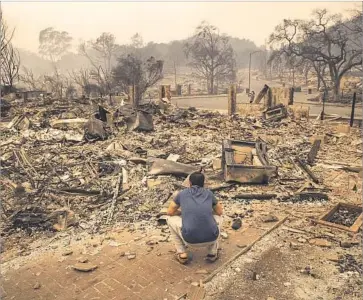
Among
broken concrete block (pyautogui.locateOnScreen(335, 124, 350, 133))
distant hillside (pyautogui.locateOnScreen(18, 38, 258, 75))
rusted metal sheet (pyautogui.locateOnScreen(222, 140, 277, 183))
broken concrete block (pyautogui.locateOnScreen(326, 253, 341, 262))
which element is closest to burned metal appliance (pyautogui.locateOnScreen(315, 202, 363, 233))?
broken concrete block (pyautogui.locateOnScreen(326, 253, 341, 262))

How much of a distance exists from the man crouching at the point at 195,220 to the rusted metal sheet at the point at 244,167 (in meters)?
2.85

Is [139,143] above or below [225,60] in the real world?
below

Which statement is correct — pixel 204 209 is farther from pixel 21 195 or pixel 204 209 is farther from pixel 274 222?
pixel 21 195

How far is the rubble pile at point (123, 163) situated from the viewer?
615 cm

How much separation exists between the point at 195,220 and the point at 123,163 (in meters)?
4.58

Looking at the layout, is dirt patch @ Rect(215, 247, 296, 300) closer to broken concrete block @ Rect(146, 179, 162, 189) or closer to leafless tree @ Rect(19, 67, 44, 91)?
broken concrete block @ Rect(146, 179, 162, 189)

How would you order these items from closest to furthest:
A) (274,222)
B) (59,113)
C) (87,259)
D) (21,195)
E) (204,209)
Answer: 1. (204,209)
2. (87,259)
3. (274,222)
4. (21,195)
5. (59,113)

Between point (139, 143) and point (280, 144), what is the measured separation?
4.33m

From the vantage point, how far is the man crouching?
4.07 meters

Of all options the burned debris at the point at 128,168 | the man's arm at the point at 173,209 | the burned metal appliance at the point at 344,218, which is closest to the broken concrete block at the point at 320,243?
the burned metal appliance at the point at 344,218

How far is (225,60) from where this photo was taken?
48.1 meters

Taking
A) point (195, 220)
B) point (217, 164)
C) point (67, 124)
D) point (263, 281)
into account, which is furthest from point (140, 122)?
point (263, 281)

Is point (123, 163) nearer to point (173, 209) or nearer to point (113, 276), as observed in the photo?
point (173, 209)

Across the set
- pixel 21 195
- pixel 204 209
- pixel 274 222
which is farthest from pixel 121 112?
pixel 204 209
